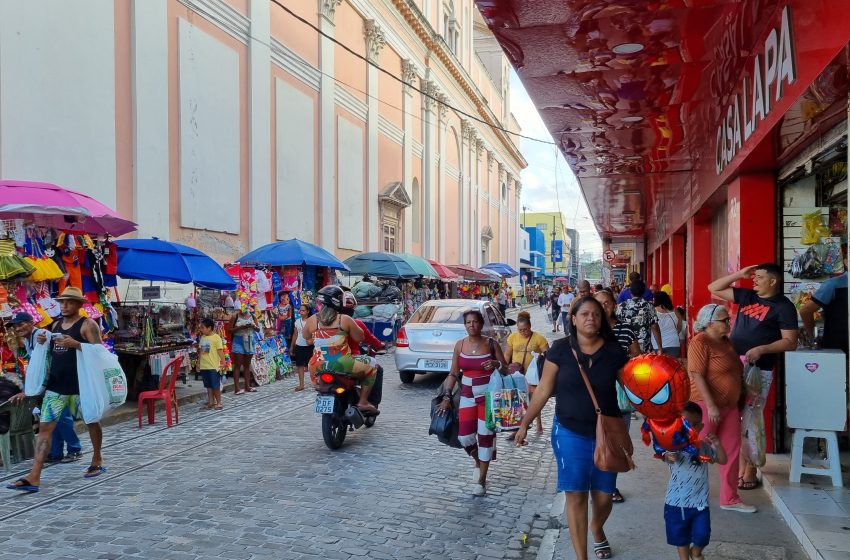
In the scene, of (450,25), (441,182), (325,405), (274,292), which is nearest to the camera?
(325,405)

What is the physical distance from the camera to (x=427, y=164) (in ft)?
115

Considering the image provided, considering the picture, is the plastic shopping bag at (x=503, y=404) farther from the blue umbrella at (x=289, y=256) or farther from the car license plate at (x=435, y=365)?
the blue umbrella at (x=289, y=256)

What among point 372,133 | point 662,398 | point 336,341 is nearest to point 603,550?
point 662,398

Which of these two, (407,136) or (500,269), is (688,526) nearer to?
(407,136)

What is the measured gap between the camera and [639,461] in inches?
282

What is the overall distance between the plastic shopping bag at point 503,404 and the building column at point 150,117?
1053 centimetres

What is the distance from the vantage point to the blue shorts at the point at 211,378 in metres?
10.2

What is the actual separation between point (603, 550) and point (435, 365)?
746cm

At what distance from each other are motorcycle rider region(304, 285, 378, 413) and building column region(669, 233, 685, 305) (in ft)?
34.6

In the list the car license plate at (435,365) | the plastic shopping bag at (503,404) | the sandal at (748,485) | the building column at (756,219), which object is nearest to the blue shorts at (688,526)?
the plastic shopping bag at (503,404)

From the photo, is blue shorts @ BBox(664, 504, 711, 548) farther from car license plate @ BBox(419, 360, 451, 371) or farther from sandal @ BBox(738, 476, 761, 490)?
car license plate @ BBox(419, 360, 451, 371)

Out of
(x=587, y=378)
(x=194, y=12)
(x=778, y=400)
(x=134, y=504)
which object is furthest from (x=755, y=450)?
(x=194, y=12)

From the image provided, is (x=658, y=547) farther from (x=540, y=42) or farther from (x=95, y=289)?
(x=95, y=289)

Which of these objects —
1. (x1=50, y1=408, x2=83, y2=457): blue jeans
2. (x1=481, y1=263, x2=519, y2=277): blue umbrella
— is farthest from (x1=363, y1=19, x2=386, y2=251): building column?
(x1=50, y1=408, x2=83, y2=457): blue jeans
